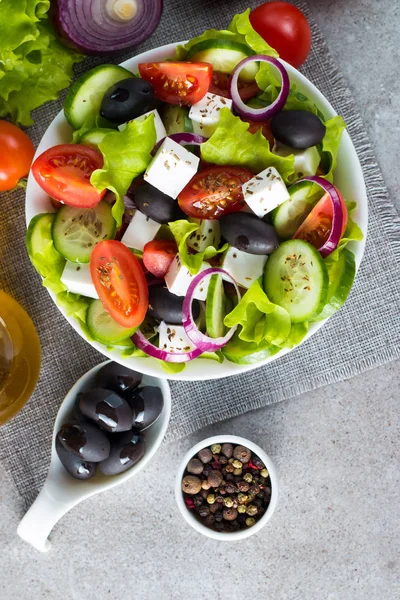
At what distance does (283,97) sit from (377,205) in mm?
450

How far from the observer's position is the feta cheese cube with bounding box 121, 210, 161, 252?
127 cm

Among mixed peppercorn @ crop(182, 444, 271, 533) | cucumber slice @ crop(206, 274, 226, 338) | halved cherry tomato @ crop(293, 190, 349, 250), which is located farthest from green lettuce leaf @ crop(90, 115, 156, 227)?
mixed peppercorn @ crop(182, 444, 271, 533)

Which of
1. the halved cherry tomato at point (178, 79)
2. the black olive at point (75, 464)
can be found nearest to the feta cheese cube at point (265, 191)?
the halved cherry tomato at point (178, 79)

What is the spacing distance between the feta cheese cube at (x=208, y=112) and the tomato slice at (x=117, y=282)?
27cm

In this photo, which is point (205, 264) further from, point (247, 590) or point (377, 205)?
point (247, 590)

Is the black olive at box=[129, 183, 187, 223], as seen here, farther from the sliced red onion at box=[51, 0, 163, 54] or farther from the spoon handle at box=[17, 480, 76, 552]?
the spoon handle at box=[17, 480, 76, 552]

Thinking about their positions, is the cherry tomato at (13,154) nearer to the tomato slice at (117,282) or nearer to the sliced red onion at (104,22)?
the sliced red onion at (104,22)

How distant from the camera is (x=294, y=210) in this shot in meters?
1.26

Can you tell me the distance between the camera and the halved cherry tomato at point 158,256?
4.08 feet

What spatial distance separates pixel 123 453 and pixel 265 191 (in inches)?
25.8

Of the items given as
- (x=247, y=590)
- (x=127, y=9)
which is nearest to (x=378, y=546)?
(x=247, y=590)

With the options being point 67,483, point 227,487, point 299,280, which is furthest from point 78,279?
point 227,487

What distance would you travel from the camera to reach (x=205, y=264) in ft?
4.10

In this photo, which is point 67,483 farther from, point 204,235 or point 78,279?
point 204,235
